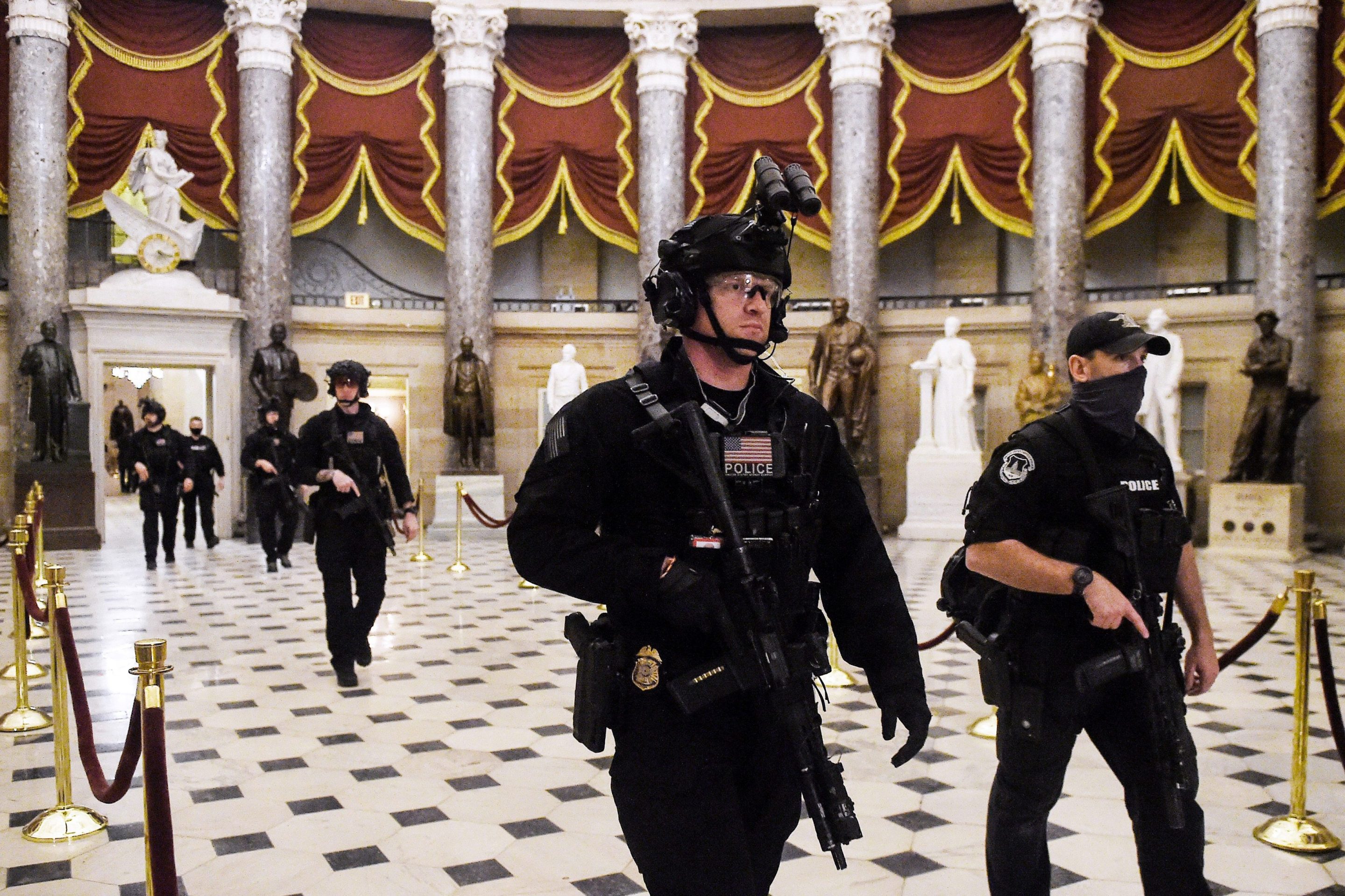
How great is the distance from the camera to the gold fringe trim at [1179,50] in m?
15.7

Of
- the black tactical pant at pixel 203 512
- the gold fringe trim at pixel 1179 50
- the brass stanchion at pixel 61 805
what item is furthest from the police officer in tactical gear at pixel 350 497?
the gold fringe trim at pixel 1179 50

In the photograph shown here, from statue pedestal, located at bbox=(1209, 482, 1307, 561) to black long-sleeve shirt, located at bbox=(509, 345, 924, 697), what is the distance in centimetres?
1262

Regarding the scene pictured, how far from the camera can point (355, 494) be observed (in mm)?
6090

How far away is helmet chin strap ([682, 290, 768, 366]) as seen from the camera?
7.66 feet

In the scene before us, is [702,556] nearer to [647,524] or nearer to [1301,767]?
[647,524]

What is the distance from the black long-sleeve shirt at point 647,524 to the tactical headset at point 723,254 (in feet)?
0.39

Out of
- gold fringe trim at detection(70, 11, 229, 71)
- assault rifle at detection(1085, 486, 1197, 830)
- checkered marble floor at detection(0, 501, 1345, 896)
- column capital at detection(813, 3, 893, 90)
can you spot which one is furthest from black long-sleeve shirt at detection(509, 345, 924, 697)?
gold fringe trim at detection(70, 11, 229, 71)

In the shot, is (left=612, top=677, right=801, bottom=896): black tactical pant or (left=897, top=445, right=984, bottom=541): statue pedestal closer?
(left=612, top=677, right=801, bottom=896): black tactical pant

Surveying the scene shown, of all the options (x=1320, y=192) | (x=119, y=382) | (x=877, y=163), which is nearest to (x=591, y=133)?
(x=877, y=163)

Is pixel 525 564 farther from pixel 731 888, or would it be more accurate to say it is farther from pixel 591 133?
pixel 591 133

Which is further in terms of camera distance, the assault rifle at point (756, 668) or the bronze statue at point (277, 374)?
the bronze statue at point (277, 374)

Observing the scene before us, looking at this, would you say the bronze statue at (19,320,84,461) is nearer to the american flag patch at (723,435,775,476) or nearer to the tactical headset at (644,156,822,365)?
the tactical headset at (644,156,822,365)

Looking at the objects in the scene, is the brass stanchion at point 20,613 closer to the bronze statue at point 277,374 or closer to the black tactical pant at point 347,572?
the black tactical pant at point 347,572

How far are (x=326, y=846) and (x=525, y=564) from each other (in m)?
2.20
